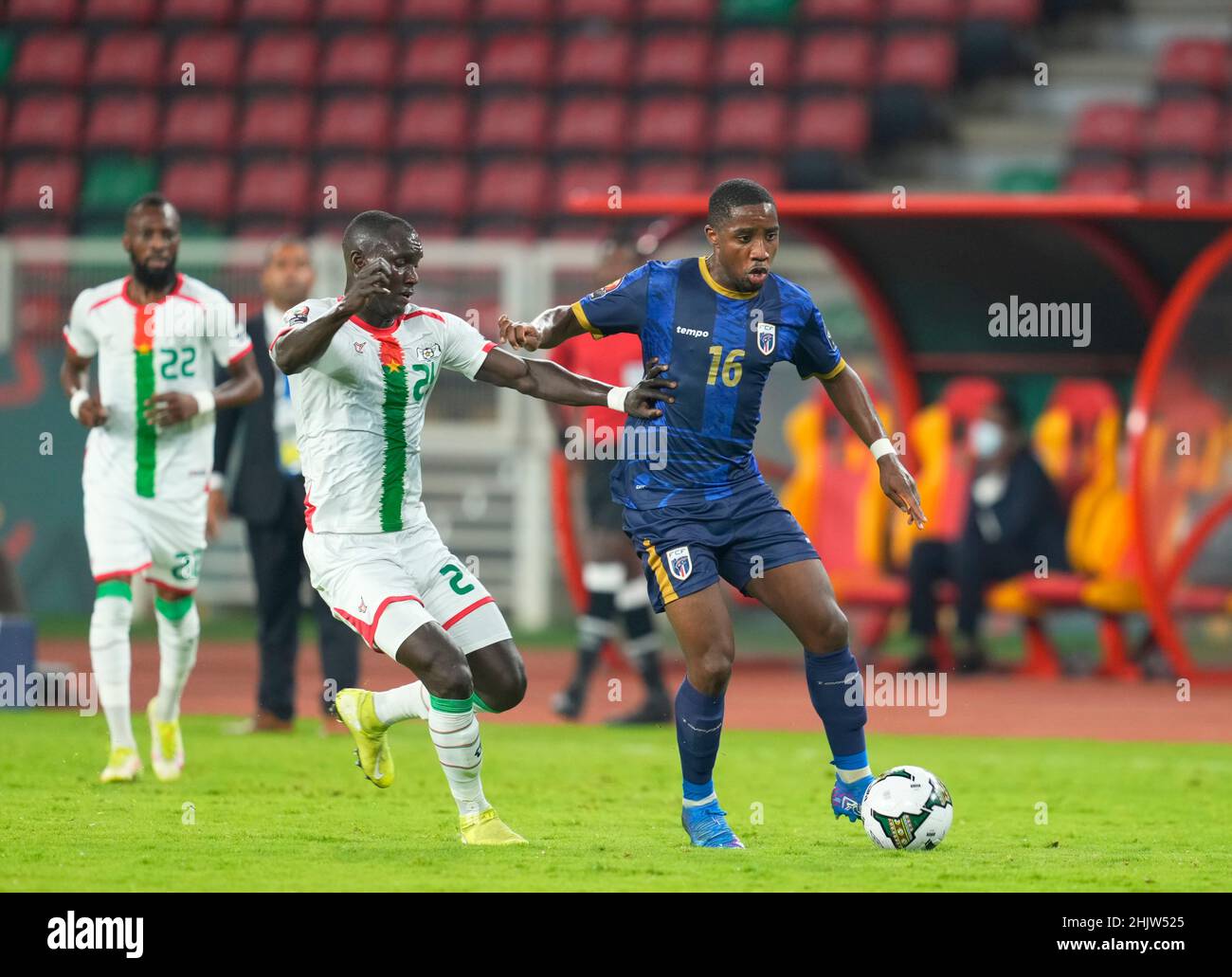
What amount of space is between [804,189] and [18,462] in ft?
22.3

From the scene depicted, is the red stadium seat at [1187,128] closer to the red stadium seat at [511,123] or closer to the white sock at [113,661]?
the red stadium seat at [511,123]

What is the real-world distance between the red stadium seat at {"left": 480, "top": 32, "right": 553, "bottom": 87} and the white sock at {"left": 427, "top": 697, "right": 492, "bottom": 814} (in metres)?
13.0

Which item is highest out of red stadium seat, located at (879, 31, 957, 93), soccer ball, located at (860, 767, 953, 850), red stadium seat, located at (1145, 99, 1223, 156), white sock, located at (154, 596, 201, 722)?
red stadium seat, located at (879, 31, 957, 93)

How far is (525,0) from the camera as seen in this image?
19.0 meters

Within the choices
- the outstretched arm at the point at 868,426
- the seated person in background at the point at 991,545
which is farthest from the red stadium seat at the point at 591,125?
the outstretched arm at the point at 868,426

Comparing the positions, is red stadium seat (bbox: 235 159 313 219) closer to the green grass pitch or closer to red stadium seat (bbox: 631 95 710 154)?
red stadium seat (bbox: 631 95 710 154)

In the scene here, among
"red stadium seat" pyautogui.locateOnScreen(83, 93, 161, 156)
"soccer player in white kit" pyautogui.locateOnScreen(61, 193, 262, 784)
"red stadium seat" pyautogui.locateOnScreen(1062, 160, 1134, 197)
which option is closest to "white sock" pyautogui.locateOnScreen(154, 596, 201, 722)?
"soccer player in white kit" pyautogui.locateOnScreen(61, 193, 262, 784)

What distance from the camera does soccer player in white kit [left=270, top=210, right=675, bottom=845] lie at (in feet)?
20.2

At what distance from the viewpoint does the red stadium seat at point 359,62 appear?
61.5ft

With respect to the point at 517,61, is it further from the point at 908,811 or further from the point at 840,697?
the point at 908,811

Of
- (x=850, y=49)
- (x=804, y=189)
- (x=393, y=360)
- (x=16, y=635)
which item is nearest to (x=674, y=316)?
(x=393, y=360)

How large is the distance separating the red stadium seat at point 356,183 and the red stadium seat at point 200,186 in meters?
0.84

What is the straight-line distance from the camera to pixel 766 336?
21.5 ft
